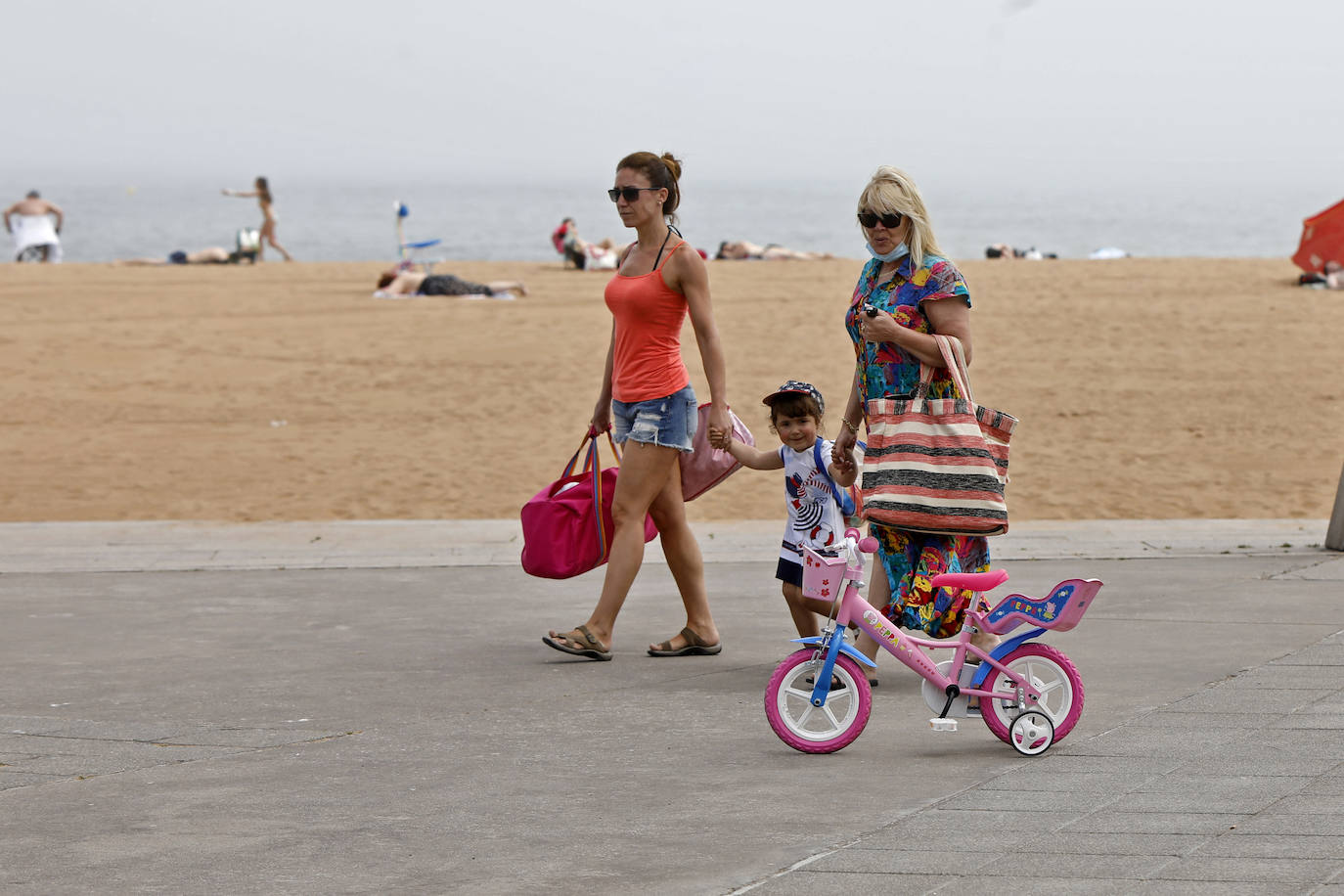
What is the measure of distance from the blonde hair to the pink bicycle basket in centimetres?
115

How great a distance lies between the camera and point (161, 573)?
8.41m

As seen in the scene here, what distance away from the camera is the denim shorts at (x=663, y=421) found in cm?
646

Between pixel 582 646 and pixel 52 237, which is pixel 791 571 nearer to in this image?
pixel 582 646

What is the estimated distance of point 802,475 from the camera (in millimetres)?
6051

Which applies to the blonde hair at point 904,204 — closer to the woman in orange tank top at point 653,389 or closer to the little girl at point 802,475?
the little girl at point 802,475

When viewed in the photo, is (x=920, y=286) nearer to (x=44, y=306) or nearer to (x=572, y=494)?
(x=572, y=494)

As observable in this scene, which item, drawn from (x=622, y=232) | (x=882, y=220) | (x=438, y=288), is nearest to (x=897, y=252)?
(x=882, y=220)

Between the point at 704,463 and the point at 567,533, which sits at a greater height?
the point at 704,463

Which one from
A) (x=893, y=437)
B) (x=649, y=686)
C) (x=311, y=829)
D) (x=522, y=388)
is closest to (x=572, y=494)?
(x=649, y=686)

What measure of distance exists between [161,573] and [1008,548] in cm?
418

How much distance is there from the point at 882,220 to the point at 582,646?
2015 millimetres

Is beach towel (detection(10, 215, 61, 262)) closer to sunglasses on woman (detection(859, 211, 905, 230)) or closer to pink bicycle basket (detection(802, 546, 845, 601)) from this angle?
sunglasses on woman (detection(859, 211, 905, 230))

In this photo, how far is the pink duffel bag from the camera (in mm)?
6578

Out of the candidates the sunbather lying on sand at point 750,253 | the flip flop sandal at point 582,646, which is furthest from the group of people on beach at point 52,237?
the flip flop sandal at point 582,646
